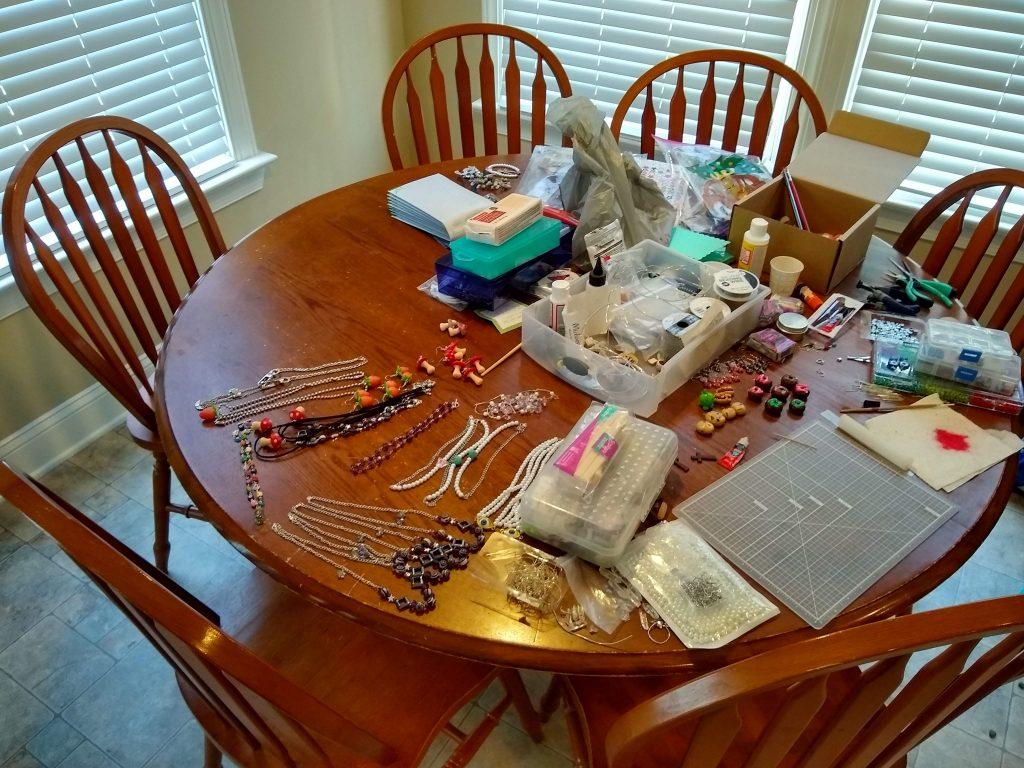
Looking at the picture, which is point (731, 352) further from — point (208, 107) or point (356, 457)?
point (208, 107)

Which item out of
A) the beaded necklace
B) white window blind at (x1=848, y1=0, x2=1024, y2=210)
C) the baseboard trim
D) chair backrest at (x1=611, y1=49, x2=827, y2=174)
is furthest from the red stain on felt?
the baseboard trim

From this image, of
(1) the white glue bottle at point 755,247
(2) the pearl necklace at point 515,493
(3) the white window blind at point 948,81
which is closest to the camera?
(2) the pearl necklace at point 515,493

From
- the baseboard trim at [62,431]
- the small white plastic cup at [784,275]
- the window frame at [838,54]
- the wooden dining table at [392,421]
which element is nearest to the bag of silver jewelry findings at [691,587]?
the wooden dining table at [392,421]

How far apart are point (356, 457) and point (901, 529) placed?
796 millimetres

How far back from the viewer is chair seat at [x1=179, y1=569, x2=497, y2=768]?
1.13 meters

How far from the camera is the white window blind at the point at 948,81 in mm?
2037

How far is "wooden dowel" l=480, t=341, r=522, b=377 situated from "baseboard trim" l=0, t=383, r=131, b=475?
1.36m

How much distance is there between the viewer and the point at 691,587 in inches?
39.0

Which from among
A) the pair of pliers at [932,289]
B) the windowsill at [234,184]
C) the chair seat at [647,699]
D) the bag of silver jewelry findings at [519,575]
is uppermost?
the pair of pliers at [932,289]

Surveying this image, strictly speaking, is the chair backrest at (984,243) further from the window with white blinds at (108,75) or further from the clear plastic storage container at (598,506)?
the window with white blinds at (108,75)

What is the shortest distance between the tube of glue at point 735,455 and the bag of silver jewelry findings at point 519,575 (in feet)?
1.05

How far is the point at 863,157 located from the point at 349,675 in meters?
1.41

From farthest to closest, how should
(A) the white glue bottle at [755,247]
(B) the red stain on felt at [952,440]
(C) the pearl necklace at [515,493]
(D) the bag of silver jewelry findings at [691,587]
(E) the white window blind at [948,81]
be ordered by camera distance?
(E) the white window blind at [948,81] < (A) the white glue bottle at [755,247] < (B) the red stain on felt at [952,440] < (C) the pearl necklace at [515,493] < (D) the bag of silver jewelry findings at [691,587]

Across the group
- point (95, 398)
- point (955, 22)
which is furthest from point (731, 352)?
point (95, 398)
